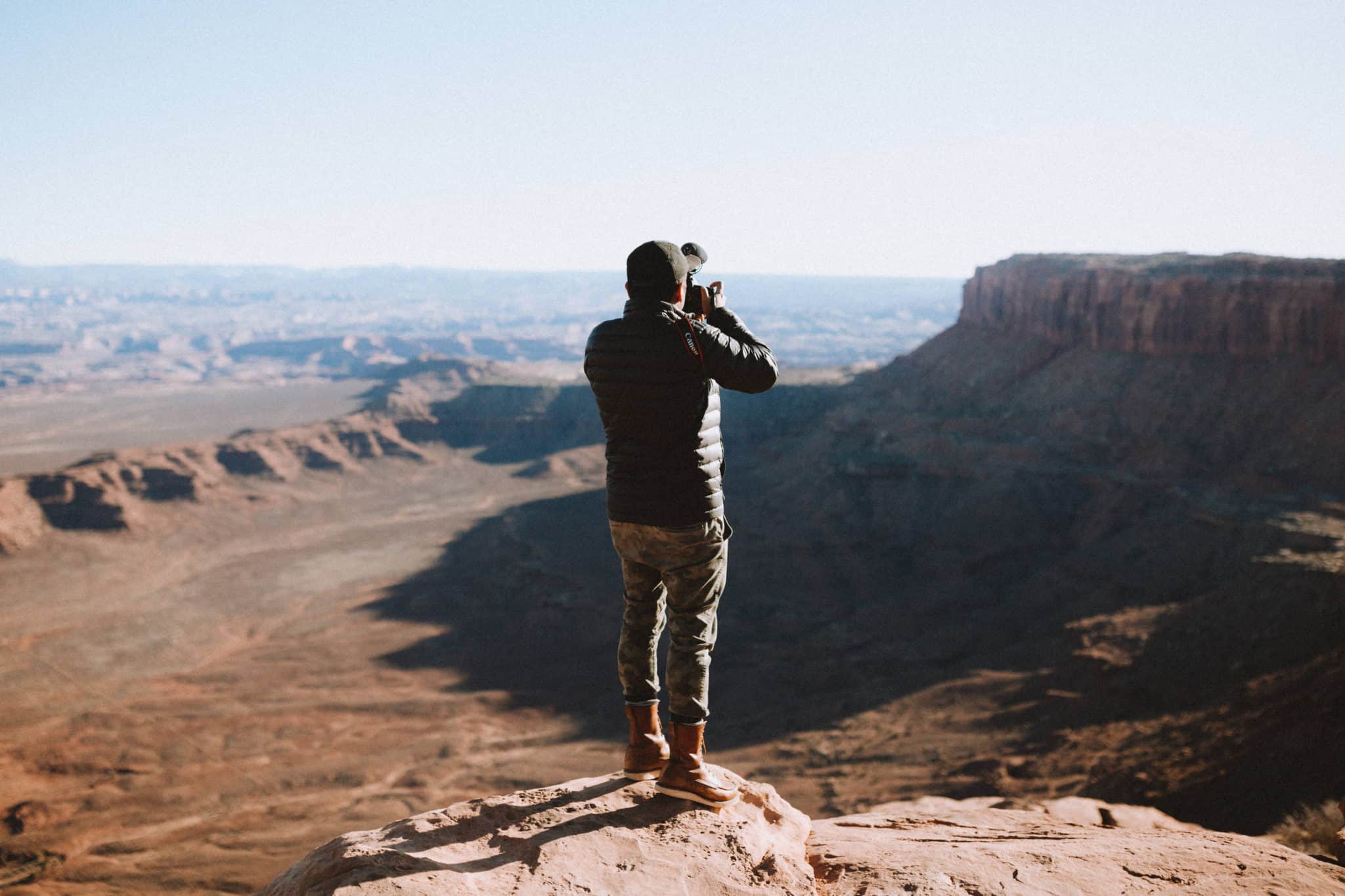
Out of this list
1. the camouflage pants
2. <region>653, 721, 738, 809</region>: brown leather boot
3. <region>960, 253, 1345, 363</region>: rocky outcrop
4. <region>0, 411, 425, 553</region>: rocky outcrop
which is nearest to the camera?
the camouflage pants

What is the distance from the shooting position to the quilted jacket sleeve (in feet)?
11.8

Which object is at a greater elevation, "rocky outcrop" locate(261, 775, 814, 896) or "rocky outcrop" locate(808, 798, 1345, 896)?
"rocky outcrop" locate(261, 775, 814, 896)

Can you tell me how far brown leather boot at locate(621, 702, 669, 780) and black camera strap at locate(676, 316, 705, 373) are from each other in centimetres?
164

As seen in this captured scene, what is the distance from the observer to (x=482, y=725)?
2192 centimetres

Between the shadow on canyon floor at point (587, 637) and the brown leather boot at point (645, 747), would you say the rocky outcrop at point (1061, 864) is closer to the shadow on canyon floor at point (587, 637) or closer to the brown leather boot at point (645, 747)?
the brown leather boot at point (645, 747)

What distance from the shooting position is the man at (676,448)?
3662mm

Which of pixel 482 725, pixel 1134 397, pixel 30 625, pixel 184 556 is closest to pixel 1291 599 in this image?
pixel 1134 397

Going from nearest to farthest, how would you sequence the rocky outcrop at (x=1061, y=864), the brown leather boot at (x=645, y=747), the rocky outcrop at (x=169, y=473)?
1. the rocky outcrop at (x=1061, y=864)
2. the brown leather boot at (x=645, y=747)
3. the rocky outcrop at (x=169, y=473)

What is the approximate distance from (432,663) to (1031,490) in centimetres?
2153

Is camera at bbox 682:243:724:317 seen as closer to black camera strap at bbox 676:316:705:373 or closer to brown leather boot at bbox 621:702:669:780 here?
black camera strap at bbox 676:316:705:373

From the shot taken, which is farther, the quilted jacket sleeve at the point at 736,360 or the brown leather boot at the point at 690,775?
the brown leather boot at the point at 690,775

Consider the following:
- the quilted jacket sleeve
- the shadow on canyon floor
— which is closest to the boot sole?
the quilted jacket sleeve

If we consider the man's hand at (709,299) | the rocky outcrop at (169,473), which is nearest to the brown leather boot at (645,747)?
the man's hand at (709,299)

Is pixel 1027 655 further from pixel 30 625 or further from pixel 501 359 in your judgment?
pixel 501 359
